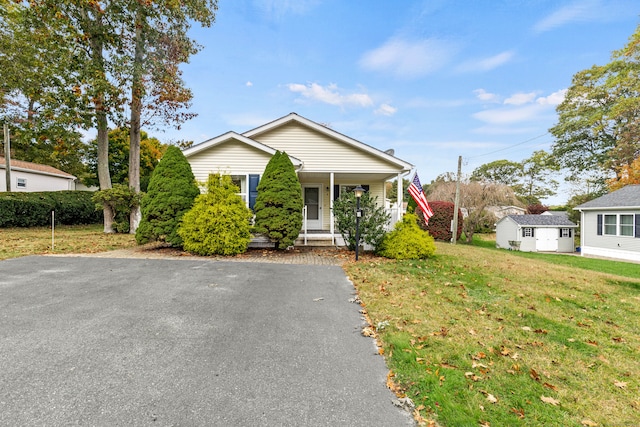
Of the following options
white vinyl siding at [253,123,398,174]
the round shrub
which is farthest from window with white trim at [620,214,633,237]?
the round shrub

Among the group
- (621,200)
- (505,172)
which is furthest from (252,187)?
(505,172)

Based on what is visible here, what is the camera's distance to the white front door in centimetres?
1348

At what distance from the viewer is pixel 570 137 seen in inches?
1102

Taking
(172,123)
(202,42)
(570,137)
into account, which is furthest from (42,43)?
(570,137)

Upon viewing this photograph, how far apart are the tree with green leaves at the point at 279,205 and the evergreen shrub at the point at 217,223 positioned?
609mm

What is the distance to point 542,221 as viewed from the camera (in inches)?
906

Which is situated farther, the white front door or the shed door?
the shed door

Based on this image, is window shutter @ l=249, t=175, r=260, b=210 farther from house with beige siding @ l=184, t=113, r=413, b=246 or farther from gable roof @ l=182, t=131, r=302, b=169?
gable roof @ l=182, t=131, r=302, b=169

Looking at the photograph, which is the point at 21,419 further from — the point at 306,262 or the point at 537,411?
the point at 306,262

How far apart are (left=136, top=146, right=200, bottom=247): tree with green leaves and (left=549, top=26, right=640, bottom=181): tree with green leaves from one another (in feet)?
102

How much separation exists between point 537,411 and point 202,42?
20643mm

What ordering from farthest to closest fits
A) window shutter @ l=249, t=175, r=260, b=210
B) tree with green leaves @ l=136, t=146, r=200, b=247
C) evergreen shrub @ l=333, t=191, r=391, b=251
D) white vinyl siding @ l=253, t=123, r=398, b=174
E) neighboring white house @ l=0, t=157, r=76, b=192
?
neighboring white house @ l=0, t=157, r=76, b=192 → white vinyl siding @ l=253, t=123, r=398, b=174 → window shutter @ l=249, t=175, r=260, b=210 → tree with green leaves @ l=136, t=146, r=200, b=247 → evergreen shrub @ l=333, t=191, r=391, b=251

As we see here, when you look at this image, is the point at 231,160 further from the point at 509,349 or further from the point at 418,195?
the point at 509,349

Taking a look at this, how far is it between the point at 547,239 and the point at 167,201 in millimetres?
26994
